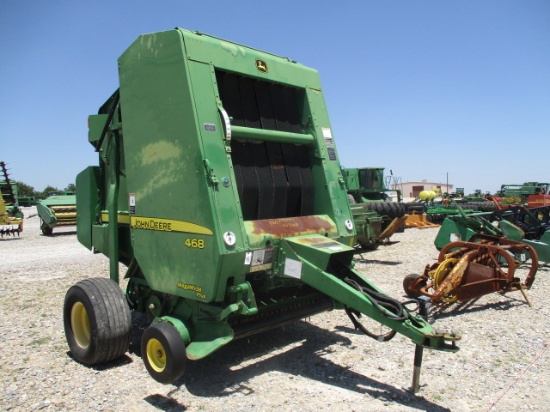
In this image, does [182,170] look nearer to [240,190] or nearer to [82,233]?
[240,190]

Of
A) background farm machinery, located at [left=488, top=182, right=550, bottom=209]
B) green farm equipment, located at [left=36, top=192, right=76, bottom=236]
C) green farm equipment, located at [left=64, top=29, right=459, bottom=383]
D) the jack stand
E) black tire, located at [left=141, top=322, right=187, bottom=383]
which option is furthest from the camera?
background farm machinery, located at [left=488, top=182, right=550, bottom=209]

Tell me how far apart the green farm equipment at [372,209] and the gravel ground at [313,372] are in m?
2.70

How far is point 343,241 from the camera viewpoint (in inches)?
187

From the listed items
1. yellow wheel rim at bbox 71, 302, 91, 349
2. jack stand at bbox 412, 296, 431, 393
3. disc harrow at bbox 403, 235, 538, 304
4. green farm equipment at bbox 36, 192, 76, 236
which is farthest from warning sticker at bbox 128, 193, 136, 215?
green farm equipment at bbox 36, 192, 76, 236

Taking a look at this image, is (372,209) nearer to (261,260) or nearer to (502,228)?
(502,228)

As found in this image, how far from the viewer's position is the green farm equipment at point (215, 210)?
3.77 meters

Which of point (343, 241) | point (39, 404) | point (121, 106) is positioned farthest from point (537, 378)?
point (121, 106)

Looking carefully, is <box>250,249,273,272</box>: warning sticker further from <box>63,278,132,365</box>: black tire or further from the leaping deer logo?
the leaping deer logo

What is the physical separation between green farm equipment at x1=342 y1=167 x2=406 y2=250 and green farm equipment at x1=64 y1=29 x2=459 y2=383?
87.6 inches

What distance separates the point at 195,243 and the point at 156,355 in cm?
100

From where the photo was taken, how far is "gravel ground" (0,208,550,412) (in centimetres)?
363

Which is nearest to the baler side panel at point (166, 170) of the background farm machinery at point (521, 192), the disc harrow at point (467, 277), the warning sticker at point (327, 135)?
the warning sticker at point (327, 135)

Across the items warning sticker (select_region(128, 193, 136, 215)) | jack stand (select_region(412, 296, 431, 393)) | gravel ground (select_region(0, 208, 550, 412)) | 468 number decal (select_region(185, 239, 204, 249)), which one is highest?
warning sticker (select_region(128, 193, 136, 215))

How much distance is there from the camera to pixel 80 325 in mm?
4625
